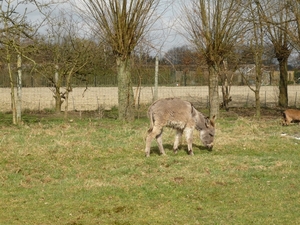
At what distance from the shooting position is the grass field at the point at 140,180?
24.4 ft

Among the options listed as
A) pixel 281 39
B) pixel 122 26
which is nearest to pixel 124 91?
pixel 122 26

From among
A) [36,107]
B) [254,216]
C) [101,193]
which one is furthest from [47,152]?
[36,107]

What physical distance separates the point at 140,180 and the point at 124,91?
9.42m

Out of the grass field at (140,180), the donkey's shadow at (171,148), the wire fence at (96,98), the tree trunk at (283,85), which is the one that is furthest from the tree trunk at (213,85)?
the tree trunk at (283,85)

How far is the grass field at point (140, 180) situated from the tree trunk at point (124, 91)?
4.20 m

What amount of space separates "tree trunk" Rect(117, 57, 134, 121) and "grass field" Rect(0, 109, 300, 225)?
165 inches

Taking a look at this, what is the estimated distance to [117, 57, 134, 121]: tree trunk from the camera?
18.1 m

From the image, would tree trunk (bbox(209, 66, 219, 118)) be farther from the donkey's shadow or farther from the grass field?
the donkey's shadow

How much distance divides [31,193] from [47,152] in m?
2.93

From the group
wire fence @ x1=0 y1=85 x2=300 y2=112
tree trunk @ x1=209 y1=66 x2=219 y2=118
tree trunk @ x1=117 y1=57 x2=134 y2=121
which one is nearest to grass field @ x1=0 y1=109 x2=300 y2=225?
tree trunk @ x1=117 y1=57 x2=134 y2=121

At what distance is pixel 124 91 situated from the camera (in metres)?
18.4

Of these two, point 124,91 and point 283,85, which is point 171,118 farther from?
point 283,85

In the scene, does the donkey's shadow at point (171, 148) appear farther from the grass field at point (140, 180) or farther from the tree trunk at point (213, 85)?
the tree trunk at point (213, 85)

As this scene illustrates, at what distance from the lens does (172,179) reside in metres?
9.30
